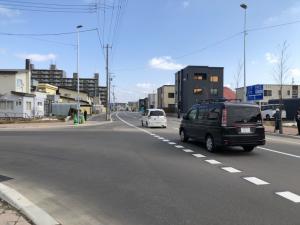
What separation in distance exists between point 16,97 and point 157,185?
149 ft

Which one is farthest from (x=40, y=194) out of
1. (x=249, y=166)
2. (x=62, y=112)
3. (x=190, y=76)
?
(x=190, y=76)

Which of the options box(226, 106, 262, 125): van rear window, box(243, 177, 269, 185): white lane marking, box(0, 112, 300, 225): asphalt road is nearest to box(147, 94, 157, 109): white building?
box(226, 106, 262, 125): van rear window

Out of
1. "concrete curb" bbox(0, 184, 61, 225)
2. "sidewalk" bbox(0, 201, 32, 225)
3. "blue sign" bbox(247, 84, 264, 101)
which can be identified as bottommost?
"sidewalk" bbox(0, 201, 32, 225)

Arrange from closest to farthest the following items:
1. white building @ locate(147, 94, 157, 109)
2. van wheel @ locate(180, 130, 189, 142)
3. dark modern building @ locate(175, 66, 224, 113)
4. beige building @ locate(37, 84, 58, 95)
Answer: van wheel @ locate(180, 130, 189, 142) < beige building @ locate(37, 84, 58, 95) < dark modern building @ locate(175, 66, 224, 113) < white building @ locate(147, 94, 157, 109)

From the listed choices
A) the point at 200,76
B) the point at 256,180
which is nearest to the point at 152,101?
the point at 200,76

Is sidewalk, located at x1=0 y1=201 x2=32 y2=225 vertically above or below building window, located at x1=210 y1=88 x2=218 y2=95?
below

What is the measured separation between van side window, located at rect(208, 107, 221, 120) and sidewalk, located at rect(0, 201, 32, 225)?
906 centimetres

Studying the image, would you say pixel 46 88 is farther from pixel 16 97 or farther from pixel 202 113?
pixel 202 113

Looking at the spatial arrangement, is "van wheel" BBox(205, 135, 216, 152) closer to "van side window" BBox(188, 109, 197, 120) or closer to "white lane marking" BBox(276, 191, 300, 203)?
"van side window" BBox(188, 109, 197, 120)

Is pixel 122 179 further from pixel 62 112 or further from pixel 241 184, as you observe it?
pixel 62 112

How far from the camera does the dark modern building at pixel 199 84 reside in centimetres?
9800

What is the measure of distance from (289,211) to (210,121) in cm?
852

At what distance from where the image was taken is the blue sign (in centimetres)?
3754

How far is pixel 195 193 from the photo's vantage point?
320 inches
